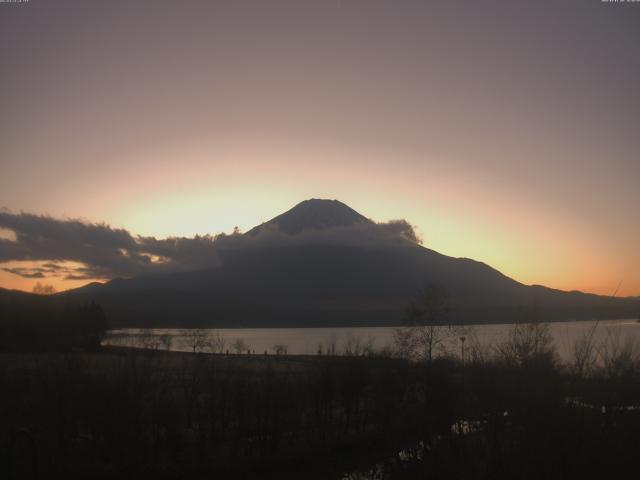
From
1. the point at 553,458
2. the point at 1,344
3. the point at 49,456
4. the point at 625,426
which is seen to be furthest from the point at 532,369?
the point at 1,344

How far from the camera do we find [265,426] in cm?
2097

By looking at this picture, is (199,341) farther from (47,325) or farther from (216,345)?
(47,325)

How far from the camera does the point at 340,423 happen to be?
24.1 meters

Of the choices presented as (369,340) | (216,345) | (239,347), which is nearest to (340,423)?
(369,340)

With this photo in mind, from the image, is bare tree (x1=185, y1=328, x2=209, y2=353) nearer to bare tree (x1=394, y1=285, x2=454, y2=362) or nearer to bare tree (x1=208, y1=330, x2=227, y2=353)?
bare tree (x1=208, y1=330, x2=227, y2=353)

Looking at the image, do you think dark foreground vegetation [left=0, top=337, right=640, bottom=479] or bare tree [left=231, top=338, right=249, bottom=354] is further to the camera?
bare tree [left=231, top=338, right=249, bottom=354]

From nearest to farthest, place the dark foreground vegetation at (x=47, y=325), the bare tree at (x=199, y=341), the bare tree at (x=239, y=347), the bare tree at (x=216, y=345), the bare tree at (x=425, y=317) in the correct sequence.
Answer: the bare tree at (x=425, y=317), the dark foreground vegetation at (x=47, y=325), the bare tree at (x=239, y=347), the bare tree at (x=199, y=341), the bare tree at (x=216, y=345)

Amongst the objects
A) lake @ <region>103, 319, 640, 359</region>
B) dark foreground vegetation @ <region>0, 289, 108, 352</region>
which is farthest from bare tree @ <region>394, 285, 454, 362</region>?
dark foreground vegetation @ <region>0, 289, 108, 352</region>

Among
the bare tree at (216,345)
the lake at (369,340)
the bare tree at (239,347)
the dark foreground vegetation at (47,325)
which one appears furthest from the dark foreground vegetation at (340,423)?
the bare tree at (216,345)

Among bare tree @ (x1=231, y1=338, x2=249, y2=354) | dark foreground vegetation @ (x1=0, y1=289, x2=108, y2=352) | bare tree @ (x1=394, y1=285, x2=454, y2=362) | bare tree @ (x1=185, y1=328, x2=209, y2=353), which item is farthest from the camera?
bare tree @ (x1=185, y1=328, x2=209, y2=353)

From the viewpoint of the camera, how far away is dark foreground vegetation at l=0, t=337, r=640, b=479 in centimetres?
983

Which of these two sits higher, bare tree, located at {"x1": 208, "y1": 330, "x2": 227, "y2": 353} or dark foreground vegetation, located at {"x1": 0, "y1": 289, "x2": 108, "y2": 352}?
dark foreground vegetation, located at {"x1": 0, "y1": 289, "x2": 108, "y2": 352}

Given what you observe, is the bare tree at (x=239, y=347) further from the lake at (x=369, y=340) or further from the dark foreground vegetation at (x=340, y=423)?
the dark foreground vegetation at (x=340, y=423)

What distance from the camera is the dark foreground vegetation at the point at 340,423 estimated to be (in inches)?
387
